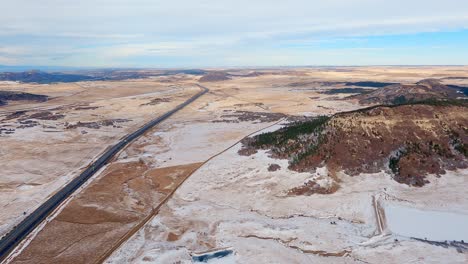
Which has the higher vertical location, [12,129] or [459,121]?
[459,121]

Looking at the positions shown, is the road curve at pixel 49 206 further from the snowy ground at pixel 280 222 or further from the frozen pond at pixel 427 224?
the frozen pond at pixel 427 224

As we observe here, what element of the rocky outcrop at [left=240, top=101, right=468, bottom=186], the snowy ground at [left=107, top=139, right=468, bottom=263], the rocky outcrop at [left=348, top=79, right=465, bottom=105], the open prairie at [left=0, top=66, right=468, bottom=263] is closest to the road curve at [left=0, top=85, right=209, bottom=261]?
the open prairie at [left=0, top=66, right=468, bottom=263]

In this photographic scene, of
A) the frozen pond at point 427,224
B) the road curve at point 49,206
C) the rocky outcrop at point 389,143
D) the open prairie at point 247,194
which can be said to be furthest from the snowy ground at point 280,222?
the road curve at point 49,206

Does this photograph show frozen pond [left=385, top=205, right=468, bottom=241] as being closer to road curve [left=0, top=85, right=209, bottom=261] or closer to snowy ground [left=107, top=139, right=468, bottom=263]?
snowy ground [left=107, top=139, right=468, bottom=263]

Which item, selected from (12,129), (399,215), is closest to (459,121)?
(399,215)

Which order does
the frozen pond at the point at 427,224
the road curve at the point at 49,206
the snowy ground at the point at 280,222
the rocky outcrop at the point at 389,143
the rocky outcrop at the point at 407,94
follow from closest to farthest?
the snowy ground at the point at 280,222
the frozen pond at the point at 427,224
the road curve at the point at 49,206
the rocky outcrop at the point at 389,143
the rocky outcrop at the point at 407,94

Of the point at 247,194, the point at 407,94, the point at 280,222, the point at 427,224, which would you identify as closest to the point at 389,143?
the point at 427,224

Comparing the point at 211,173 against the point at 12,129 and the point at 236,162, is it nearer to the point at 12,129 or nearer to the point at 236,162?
the point at 236,162

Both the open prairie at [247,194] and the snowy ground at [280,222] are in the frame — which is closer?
the snowy ground at [280,222]
